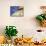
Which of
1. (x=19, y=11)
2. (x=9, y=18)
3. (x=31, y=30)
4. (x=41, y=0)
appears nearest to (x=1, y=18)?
(x=9, y=18)

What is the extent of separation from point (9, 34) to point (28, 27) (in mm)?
367

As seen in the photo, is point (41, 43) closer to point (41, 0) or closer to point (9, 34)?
point (9, 34)

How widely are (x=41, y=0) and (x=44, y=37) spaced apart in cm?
63

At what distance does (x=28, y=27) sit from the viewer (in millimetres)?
2949

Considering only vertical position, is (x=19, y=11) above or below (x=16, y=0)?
below

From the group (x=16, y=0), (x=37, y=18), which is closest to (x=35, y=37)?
(x=37, y=18)

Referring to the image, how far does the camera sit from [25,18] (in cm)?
295

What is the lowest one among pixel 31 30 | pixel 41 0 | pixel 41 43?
pixel 41 43

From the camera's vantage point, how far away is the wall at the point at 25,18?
2.95 metres

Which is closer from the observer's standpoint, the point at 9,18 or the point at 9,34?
the point at 9,34

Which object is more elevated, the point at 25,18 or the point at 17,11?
the point at 17,11

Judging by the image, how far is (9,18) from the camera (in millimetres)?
2967

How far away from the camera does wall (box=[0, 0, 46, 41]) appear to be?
9.66ft

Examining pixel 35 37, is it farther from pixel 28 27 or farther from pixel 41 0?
pixel 41 0
